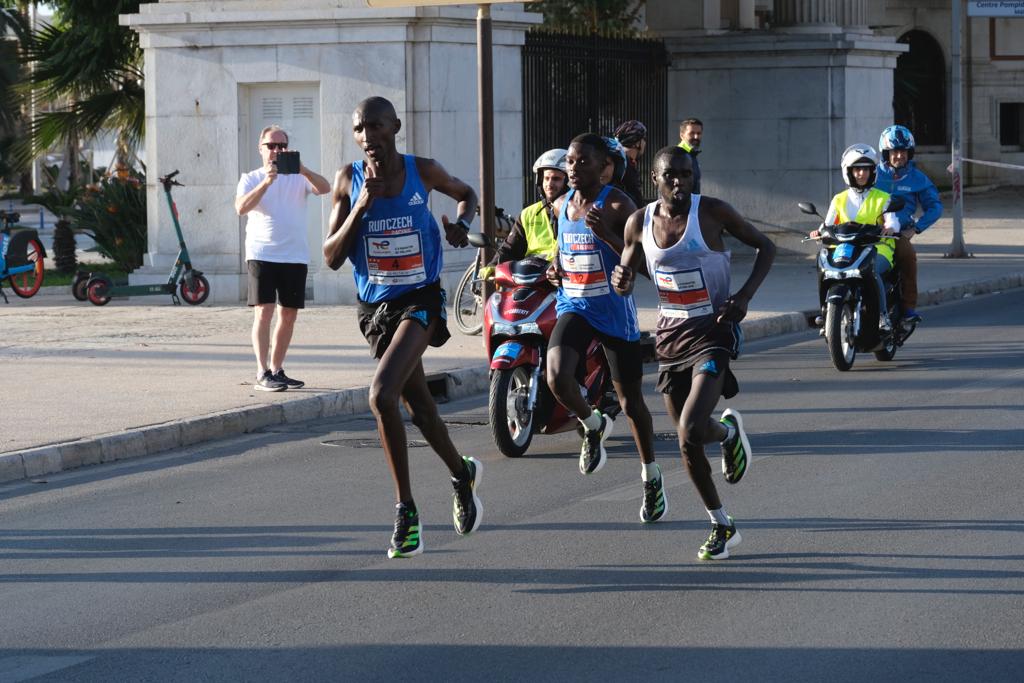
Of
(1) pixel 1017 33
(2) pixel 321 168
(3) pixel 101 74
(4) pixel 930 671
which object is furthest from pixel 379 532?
(1) pixel 1017 33

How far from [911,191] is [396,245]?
7.91 meters

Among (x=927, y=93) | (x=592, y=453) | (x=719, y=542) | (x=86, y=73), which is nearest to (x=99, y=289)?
(x=86, y=73)

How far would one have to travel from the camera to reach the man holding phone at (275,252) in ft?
38.8

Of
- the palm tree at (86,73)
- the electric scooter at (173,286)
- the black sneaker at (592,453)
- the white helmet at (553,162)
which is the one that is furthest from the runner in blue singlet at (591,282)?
the palm tree at (86,73)

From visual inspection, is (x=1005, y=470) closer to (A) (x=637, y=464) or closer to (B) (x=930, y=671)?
(A) (x=637, y=464)

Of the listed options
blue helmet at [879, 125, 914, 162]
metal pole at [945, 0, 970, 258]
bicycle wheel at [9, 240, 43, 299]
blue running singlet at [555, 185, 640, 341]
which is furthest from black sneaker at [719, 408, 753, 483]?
metal pole at [945, 0, 970, 258]

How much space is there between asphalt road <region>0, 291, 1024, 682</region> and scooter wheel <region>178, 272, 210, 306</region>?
7634 millimetres

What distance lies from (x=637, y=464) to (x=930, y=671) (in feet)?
13.5

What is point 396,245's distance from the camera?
723 centimetres

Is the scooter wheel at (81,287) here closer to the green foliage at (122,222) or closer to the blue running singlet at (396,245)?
the green foliage at (122,222)

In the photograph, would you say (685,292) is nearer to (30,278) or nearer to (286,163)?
(286,163)

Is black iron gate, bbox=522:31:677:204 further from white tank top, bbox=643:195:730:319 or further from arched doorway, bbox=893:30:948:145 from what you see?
arched doorway, bbox=893:30:948:145

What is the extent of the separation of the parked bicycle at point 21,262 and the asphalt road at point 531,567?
30.8ft

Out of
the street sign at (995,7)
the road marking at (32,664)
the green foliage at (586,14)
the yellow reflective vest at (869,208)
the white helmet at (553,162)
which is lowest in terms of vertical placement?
the road marking at (32,664)
